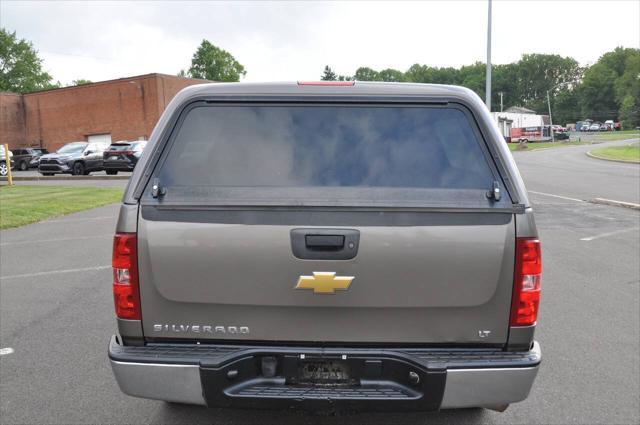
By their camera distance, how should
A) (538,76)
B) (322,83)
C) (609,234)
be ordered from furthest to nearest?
(538,76)
(609,234)
(322,83)

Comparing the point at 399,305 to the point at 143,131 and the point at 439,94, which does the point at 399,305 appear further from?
the point at 143,131

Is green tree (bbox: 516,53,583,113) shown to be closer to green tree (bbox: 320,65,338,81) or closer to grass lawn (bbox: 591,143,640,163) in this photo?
green tree (bbox: 320,65,338,81)

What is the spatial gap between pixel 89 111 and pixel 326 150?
4656 centimetres

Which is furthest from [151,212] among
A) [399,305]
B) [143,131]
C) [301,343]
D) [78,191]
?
[143,131]

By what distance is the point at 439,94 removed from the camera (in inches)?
111

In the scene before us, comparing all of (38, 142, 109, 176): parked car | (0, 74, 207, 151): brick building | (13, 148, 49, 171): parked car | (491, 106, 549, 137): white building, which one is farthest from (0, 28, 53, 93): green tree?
(491, 106, 549, 137): white building

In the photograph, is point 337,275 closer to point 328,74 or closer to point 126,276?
point 126,276

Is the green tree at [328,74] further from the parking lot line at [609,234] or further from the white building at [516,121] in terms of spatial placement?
the parking lot line at [609,234]

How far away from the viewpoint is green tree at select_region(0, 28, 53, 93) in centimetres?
7619

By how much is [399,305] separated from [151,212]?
127cm

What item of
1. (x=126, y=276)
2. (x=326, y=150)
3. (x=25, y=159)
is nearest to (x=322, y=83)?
(x=326, y=150)

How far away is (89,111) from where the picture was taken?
44.5 m

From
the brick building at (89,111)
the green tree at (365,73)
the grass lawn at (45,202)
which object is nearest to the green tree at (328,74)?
the brick building at (89,111)

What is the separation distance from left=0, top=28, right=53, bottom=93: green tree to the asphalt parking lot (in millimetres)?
78927
